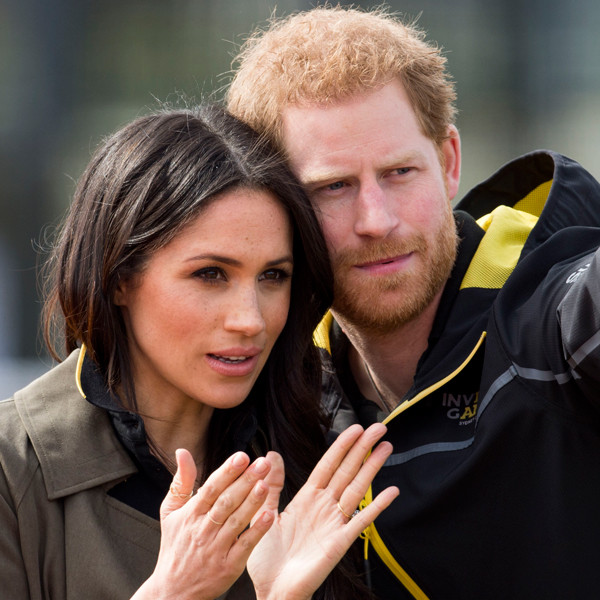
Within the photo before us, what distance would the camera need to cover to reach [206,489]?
191 centimetres

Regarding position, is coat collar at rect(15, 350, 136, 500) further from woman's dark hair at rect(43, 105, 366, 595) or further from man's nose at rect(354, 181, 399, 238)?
man's nose at rect(354, 181, 399, 238)

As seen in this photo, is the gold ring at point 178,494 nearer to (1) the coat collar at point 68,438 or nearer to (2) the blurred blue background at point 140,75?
(1) the coat collar at point 68,438

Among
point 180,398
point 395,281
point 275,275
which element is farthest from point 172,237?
point 395,281

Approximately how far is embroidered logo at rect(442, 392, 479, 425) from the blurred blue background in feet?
13.4

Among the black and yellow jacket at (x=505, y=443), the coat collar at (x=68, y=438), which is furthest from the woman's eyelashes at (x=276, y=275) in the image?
the coat collar at (x=68, y=438)

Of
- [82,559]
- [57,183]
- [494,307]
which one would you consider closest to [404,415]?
[494,307]

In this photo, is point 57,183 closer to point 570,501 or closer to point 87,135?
point 87,135

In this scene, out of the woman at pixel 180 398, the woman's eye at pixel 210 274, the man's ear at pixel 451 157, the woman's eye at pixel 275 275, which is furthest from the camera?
the man's ear at pixel 451 157

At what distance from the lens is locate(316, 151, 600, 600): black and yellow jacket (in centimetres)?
215

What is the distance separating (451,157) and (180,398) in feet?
3.85

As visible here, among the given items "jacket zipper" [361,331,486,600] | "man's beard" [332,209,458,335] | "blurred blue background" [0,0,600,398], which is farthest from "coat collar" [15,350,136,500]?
"blurred blue background" [0,0,600,398]

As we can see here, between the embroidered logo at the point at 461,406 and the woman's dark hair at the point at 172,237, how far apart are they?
1.31 feet

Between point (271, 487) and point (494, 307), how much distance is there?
0.69m

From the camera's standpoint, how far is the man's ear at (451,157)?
118 inches
